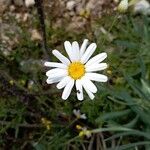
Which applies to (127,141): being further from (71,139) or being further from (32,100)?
(32,100)

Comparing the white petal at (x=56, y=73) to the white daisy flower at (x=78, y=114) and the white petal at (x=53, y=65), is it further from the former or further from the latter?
the white daisy flower at (x=78, y=114)

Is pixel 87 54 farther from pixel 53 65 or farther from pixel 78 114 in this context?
pixel 78 114

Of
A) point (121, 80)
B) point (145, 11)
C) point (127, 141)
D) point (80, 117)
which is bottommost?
point (127, 141)

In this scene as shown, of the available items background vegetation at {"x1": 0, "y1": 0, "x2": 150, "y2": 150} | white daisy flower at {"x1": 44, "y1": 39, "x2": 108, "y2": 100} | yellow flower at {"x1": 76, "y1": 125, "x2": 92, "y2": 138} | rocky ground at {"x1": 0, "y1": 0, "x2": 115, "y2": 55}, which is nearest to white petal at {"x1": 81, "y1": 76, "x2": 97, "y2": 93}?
white daisy flower at {"x1": 44, "y1": 39, "x2": 108, "y2": 100}

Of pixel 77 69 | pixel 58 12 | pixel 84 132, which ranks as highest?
pixel 58 12

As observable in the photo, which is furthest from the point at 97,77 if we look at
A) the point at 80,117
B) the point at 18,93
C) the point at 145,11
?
the point at 145,11

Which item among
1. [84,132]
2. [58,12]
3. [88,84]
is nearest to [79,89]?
[88,84]

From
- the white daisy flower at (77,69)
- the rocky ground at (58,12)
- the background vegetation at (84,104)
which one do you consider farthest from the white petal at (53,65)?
the rocky ground at (58,12)

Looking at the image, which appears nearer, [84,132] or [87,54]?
[87,54]

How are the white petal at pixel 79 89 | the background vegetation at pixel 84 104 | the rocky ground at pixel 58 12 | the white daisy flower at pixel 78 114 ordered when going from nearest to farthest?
1. the white petal at pixel 79 89
2. the background vegetation at pixel 84 104
3. the white daisy flower at pixel 78 114
4. the rocky ground at pixel 58 12
